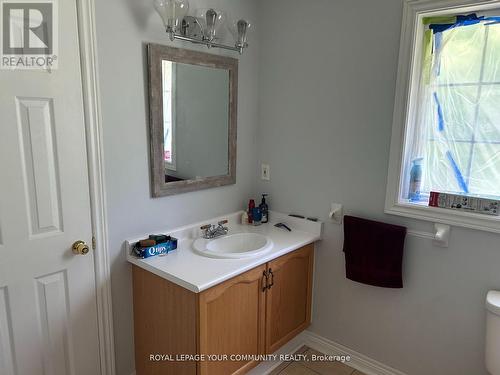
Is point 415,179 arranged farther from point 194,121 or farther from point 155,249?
point 155,249

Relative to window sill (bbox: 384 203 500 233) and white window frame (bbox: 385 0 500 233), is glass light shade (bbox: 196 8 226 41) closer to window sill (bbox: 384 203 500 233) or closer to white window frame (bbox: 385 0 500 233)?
white window frame (bbox: 385 0 500 233)

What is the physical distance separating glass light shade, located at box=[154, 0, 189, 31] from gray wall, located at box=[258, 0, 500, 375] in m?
0.76

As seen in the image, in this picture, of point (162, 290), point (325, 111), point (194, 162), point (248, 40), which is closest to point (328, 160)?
point (325, 111)

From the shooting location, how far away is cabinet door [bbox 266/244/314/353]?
194cm

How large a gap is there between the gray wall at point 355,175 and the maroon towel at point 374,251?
0.08 meters

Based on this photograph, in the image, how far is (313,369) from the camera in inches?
84.4

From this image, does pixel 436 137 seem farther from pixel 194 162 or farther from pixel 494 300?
pixel 194 162

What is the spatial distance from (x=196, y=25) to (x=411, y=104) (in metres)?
1.22

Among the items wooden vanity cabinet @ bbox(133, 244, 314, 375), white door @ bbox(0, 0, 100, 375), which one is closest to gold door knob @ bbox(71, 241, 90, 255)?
white door @ bbox(0, 0, 100, 375)

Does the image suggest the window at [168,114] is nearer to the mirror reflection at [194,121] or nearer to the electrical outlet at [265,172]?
the mirror reflection at [194,121]

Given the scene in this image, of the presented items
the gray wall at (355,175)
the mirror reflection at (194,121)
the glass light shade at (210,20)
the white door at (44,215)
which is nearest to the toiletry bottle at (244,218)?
the gray wall at (355,175)

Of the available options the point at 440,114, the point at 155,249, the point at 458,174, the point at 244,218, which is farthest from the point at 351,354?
the point at 440,114

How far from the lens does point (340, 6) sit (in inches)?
76.3

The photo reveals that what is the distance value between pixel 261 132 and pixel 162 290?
1.28 metres
